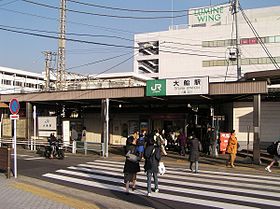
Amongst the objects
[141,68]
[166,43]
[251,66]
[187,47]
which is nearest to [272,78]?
[251,66]

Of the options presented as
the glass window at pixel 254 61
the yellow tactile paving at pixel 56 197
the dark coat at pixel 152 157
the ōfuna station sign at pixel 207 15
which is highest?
the ōfuna station sign at pixel 207 15

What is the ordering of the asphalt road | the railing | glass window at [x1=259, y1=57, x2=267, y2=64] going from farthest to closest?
glass window at [x1=259, y1=57, x2=267, y2=64] → the railing → the asphalt road

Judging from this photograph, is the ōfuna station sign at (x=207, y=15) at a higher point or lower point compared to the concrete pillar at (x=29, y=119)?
higher

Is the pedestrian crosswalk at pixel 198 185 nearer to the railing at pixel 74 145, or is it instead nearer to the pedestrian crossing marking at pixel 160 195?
the pedestrian crossing marking at pixel 160 195

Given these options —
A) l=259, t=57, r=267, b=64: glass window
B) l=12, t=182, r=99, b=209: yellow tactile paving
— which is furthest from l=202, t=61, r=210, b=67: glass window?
l=12, t=182, r=99, b=209: yellow tactile paving

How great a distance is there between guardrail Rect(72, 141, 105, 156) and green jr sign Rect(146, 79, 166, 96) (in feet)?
14.2

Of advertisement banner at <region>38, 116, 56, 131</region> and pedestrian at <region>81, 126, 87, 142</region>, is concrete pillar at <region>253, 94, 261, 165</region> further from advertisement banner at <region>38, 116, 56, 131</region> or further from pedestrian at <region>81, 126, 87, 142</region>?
advertisement banner at <region>38, 116, 56, 131</region>

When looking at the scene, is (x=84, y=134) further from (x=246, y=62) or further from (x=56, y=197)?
(x=246, y=62)

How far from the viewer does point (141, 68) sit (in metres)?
92.2

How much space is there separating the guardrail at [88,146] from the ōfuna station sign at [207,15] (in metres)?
66.1

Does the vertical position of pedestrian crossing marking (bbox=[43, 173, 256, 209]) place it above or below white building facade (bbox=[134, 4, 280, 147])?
below

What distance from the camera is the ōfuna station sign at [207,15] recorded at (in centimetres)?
8288

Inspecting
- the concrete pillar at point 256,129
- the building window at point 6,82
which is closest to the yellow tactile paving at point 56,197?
the concrete pillar at point 256,129

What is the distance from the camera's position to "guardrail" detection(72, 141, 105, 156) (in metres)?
22.4
